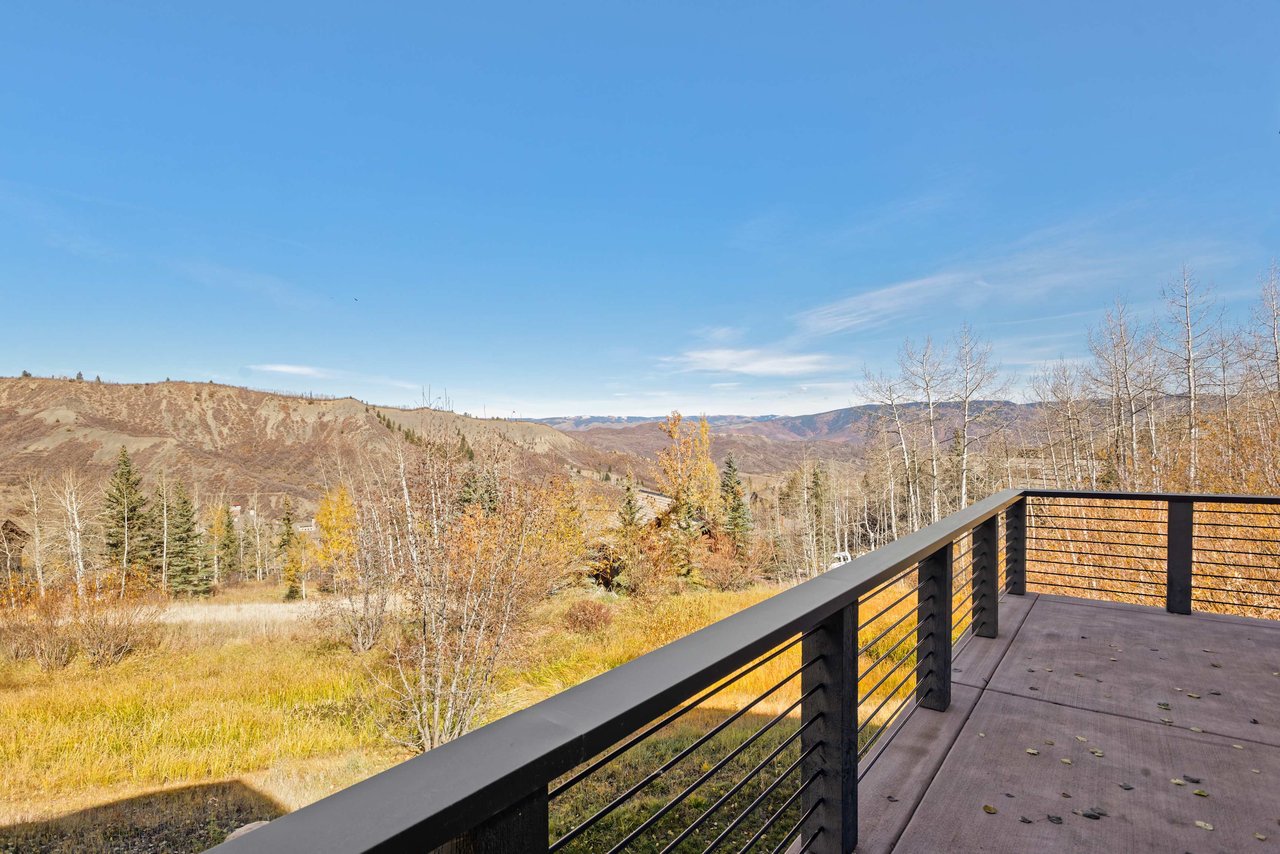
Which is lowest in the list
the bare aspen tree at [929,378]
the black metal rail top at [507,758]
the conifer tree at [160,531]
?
the conifer tree at [160,531]

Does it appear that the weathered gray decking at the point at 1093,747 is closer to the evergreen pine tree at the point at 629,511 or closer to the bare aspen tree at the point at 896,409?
the evergreen pine tree at the point at 629,511

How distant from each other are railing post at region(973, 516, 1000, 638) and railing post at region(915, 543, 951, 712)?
1.10 m

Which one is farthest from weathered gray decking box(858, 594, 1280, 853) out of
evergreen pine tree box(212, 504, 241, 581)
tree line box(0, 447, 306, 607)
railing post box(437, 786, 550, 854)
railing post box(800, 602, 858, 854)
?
evergreen pine tree box(212, 504, 241, 581)

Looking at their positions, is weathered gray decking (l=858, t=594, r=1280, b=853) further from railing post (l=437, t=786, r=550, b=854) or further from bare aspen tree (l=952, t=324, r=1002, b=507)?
bare aspen tree (l=952, t=324, r=1002, b=507)

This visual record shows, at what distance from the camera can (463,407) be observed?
8.30 metres

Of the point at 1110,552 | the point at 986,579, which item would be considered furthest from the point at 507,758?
the point at 1110,552

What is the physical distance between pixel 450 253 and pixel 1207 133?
135 ft

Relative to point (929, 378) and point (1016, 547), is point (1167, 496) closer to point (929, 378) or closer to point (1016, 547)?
point (1016, 547)

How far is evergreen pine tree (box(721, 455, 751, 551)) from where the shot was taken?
96.0 feet

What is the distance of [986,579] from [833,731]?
105 inches

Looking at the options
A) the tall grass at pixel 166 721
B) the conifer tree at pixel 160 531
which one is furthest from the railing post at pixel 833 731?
the conifer tree at pixel 160 531

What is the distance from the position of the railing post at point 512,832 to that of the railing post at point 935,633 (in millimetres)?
2465

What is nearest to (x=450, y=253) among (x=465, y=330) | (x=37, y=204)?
(x=465, y=330)

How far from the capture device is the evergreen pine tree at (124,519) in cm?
2780
